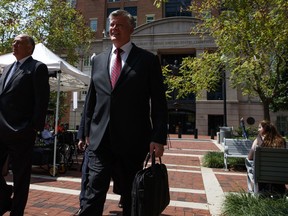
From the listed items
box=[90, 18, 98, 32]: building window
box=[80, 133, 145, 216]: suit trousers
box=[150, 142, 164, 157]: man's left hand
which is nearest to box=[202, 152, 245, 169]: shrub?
box=[80, 133, 145, 216]: suit trousers

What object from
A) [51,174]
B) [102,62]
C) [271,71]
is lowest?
[51,174]

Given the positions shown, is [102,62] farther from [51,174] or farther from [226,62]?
[226,62]

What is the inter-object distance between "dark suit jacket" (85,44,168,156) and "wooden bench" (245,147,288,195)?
3102 millimetres

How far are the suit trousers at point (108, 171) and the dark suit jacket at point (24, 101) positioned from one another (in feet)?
3.46

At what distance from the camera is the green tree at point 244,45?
7617 mm

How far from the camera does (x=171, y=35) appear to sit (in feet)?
111

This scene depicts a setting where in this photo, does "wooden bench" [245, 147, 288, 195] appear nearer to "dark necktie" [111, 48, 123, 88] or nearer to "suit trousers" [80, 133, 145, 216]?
"suit trousers" [80, 133, 145, 216]

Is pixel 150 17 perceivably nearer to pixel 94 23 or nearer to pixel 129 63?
pixel 94 23

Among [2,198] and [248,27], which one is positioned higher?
[248,27]

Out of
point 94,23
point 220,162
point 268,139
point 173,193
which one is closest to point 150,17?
point 94,23

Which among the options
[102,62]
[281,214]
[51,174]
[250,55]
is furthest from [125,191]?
[250,55]

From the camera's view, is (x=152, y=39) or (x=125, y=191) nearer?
(x=125, y=191)

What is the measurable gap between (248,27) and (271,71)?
3.37 metres

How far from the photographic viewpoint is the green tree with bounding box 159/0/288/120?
7617mm
